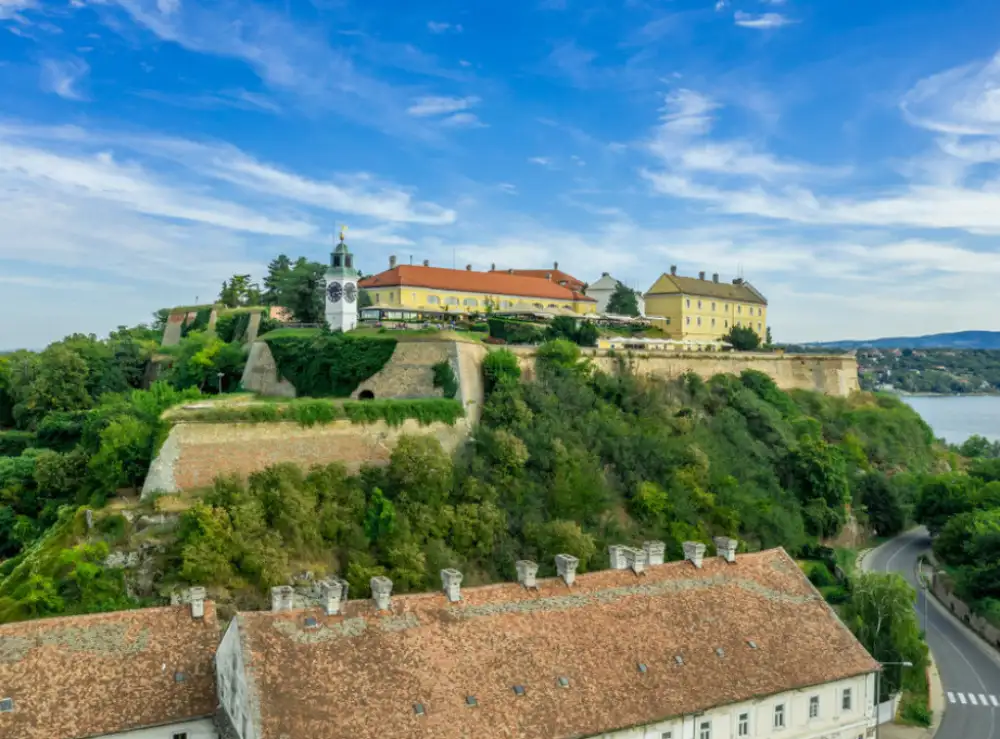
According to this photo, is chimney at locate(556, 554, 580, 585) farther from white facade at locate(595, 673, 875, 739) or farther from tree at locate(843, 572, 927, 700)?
tree at locate(843, 572, 927, 700)

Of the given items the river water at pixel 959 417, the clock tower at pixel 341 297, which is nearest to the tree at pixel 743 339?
the clock tower at pixel 341 297

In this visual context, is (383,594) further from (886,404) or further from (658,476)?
(886,404)

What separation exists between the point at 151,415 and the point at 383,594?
698 inches

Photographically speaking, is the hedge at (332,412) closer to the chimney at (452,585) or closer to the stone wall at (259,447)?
the stone wall at (259,447)

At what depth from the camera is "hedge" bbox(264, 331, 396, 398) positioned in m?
39.9

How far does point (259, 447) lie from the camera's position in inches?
1283

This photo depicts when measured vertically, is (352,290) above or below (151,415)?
above

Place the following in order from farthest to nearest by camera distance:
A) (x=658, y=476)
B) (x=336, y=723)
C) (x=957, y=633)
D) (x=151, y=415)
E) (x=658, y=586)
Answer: (x=658, y=476)
(x=957, y=633)
(x=151, y=415)
(x=658, y=586)
(x=336, y=723)

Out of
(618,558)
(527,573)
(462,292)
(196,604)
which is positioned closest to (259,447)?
(196,604)

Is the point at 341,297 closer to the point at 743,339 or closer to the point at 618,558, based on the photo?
the point at 618,558

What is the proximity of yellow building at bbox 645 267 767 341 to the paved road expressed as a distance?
3199cm

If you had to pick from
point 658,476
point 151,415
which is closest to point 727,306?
point 658,476

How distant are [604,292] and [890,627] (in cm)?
5243

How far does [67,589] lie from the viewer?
25.3 m
